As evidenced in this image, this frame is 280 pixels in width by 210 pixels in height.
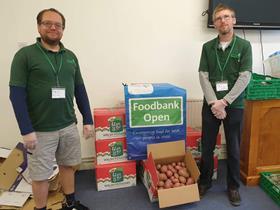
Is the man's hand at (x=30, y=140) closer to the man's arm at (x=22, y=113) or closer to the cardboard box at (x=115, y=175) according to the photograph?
the man's arm at (x=22, y=113)

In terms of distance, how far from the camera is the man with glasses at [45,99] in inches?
58.7

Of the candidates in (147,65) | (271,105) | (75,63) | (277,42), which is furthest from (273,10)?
(75,63)

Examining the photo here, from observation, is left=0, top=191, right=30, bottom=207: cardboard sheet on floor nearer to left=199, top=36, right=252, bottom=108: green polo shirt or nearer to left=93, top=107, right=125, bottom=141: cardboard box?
left=93, top=107, right=125, bottom=141: cardboard box

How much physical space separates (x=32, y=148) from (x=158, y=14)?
5.73ft

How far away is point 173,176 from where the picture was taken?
83.8 inches

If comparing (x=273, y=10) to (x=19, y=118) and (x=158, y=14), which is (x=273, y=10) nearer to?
(x=158, y=14)

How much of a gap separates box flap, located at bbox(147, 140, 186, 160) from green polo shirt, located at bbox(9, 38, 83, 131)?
0.83 m

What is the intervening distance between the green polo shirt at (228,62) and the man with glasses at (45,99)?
1053 millimetres

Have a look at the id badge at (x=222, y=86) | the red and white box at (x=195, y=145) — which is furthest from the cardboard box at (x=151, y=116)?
the id badge at (x=222, y=86)

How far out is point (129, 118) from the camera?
2.14 m

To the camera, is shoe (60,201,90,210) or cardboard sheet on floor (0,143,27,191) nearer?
shoe (60,201,90,210)

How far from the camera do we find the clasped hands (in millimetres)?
1905

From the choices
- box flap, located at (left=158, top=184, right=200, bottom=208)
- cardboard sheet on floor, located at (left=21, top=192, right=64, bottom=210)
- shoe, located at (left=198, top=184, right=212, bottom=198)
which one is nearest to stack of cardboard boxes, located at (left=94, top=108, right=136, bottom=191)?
cardboard sheet on floor, located at (left=21, top=192, right=64, bottom=210)

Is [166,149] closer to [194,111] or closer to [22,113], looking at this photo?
[194,111]
